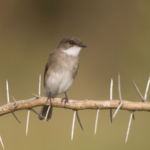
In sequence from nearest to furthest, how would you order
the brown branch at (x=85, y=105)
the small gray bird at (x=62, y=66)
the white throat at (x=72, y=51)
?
the brown branch at (x=85, y=105) → the small gray bird at (x=62, y=66) → the white throat at (x=72, y=51)

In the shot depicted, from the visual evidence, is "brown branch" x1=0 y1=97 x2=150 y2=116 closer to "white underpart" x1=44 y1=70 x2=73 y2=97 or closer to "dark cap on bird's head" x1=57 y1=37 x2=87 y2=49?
"white underpart" x1=44 y1=70 x2=73 y2=97

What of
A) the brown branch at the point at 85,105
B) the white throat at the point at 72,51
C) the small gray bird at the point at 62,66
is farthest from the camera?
the white throat at the point at 72,51

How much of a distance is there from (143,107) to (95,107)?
34 centimetres

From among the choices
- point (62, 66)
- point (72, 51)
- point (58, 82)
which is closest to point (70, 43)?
point (72, 51)

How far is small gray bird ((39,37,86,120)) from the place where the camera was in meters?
3.62

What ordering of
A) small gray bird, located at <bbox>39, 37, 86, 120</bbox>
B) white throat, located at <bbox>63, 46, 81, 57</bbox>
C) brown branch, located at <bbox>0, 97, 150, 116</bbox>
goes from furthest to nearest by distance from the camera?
1. white throat, located at <bbox>63, 46, 81, 57</bbox>
2. small gray bird, located at <bbox>39, 37, 86, 120</bbox>
3. brown branch, located at <bbox>0, 97, 150, 116</bbox>

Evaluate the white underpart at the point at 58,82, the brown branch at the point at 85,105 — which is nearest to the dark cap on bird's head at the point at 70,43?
the white underpart at the point at 58,82

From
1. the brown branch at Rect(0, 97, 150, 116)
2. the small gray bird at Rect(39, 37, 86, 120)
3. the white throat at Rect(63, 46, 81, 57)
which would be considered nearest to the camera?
the brown branch at Rect(0, 97, 150, 116)

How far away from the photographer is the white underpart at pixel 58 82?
3.63m

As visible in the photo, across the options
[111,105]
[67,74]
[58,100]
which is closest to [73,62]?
[67,74]

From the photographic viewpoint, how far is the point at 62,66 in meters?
3.62

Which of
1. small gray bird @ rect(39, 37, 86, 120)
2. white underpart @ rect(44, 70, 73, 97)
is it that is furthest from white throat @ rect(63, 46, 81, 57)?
white underpart @ rect(44, 70, 73, 97)

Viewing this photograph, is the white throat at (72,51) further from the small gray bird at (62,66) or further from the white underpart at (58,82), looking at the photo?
the white underpart at (58,82)

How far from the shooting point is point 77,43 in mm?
3689
